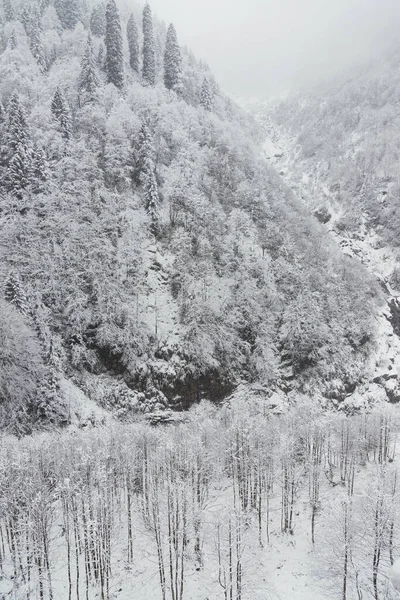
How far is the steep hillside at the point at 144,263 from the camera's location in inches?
2283

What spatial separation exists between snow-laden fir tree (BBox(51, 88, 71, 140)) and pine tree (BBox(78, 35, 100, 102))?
683cm

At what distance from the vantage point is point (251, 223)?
3167 inches

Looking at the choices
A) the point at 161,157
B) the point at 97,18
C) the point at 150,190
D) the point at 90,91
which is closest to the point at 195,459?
the point at 150,190

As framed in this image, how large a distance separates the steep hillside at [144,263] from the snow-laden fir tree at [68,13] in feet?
85.5

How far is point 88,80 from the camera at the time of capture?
84625mm

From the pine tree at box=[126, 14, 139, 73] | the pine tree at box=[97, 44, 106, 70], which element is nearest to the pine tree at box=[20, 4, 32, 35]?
the pine tree at box=[97, 44, 106, 70]

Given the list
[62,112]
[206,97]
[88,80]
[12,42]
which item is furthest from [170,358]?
[12,42]

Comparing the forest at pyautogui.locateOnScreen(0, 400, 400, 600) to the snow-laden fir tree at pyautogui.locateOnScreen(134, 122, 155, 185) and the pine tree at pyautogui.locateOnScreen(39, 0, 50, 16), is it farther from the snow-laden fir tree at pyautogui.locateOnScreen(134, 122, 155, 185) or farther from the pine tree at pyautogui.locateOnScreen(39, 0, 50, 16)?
the pine tree at pyautogui.locateOnScreen(39, 0, 50, 16)

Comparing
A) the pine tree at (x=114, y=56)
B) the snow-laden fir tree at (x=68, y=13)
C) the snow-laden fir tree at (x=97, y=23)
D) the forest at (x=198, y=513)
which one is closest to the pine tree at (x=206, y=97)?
the pine tree at (x=114, y=56)

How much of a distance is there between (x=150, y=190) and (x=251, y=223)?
2158 centimetres

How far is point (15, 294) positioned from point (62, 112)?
41729 mm

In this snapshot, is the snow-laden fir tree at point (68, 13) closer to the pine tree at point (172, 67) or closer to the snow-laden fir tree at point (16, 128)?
the pine tree at point (172, 67)

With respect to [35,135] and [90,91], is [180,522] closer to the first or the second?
[35,135]

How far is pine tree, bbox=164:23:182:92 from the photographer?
102 metres
